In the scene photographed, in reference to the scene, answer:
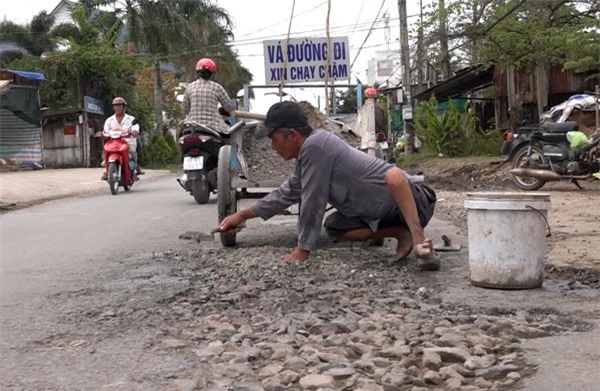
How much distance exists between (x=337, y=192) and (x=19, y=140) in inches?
914

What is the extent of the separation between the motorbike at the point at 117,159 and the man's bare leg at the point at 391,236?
8.33m

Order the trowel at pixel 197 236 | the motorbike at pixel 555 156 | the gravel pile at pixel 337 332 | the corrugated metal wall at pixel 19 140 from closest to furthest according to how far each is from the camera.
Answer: the gravel pile at pixel 337 332, the trowel at pixel 197 236, the motorbike at pixel 555 156, the corrugated metal wall at pixel 19 140

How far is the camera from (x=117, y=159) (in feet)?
44.7

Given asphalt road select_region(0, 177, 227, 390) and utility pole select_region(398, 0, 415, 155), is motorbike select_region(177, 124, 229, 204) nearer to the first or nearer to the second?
asphalt road select_region(0, 177, 227, 390)

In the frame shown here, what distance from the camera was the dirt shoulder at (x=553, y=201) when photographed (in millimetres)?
6367

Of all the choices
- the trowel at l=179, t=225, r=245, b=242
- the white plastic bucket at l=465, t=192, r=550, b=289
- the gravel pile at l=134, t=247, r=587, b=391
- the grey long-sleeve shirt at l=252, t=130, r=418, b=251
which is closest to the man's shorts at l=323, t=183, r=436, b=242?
the grey long-sleeve shirt at l=252, t=130, r=418, b=251

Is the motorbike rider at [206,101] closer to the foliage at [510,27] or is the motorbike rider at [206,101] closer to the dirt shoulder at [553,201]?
the dirt shoulder at [553,201]

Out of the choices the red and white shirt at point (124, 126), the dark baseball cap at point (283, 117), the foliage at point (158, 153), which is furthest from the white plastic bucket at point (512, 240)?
the foliage at point (158, 153)

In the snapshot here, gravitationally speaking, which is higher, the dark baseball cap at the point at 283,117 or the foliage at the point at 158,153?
the foliage at the point at 158,153

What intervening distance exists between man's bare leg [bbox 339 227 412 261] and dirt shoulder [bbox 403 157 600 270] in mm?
1088

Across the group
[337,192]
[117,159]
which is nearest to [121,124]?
[117,159]

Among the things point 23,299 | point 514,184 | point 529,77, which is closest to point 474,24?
point 529,77

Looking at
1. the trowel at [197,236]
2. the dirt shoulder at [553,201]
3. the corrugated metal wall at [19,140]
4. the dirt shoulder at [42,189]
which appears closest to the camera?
the dirt shoulder at [553,201]

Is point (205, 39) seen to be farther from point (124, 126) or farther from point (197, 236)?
point (197, 236)
